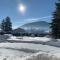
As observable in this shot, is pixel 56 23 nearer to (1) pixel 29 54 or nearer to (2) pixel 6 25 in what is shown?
(1) pixel 29 54

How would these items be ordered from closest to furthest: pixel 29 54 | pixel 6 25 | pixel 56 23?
pixel 29 54 < pixel 56 23 < pixel 6 25

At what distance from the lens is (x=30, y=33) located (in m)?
37.8

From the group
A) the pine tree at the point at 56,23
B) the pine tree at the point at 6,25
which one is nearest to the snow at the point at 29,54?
the pine tree at the point at 56,23

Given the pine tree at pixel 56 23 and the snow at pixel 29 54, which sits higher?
the pine tree at pixel 56 23

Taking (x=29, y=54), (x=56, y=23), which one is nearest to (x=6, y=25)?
(x=56, y=23)

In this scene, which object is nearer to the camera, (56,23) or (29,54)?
(29,54)

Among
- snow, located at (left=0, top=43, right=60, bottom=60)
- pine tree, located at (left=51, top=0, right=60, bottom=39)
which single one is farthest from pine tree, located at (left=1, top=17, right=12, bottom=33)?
snow, located at (left=0, top=43, right=60, bottom=60)

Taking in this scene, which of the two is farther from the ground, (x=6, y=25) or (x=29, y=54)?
(x=6, y=25)

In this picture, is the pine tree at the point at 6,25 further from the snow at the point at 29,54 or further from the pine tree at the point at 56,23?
the snow at the point at 29,54

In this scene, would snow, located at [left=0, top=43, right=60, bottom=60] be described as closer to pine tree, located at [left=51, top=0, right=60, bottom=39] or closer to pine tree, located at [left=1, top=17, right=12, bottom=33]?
pine tree, located at [left=51, top=0, right=60, bottom=39]

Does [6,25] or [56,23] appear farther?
[6,25]

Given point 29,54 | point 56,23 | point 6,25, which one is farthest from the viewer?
point 6,25

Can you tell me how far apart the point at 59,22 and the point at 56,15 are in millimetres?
1193

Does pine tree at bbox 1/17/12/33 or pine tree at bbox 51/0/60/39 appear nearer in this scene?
pine tree at bbox 51/0/60/39
